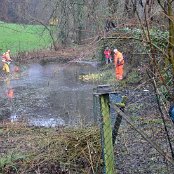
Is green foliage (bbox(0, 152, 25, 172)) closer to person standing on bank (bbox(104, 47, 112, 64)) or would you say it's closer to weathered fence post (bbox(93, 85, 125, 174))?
weathered fence post (bbox(93, 85, 125, 174))

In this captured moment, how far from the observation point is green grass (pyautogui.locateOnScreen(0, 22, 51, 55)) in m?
38.5

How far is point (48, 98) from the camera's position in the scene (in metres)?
17.0

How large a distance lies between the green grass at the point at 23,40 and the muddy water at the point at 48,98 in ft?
39.3

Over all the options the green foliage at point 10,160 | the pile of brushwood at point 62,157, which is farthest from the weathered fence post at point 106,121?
the green foliage at point 10,160

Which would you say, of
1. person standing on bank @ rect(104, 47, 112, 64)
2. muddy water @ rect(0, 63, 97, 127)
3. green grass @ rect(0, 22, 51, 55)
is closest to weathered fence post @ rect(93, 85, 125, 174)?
muddy water @ rect(0, 63, 97, 127)

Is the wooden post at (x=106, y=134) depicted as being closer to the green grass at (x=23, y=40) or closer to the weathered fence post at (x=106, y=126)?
the weathered fence post at (x=106, y=126)

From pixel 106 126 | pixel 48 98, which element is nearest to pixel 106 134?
pixel 106 126

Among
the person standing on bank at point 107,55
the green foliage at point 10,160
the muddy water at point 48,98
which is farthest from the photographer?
the person standing on bank at point 107,55

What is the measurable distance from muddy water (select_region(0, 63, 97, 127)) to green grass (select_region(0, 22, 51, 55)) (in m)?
12.0

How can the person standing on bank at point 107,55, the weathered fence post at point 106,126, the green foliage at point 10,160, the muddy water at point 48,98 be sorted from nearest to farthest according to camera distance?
the weathered fence post at point 106,126, the green foliage at point 10,160, the muddy water at point 48,98, the person standing on bank at point 107,55

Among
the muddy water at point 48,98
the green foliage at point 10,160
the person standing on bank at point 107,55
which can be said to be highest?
the person standing on bank at point 107,55

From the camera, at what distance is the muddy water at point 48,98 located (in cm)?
1287

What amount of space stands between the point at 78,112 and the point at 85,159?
7267mm

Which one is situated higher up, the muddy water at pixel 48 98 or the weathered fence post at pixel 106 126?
the weathered fence post at pixel 106 126
